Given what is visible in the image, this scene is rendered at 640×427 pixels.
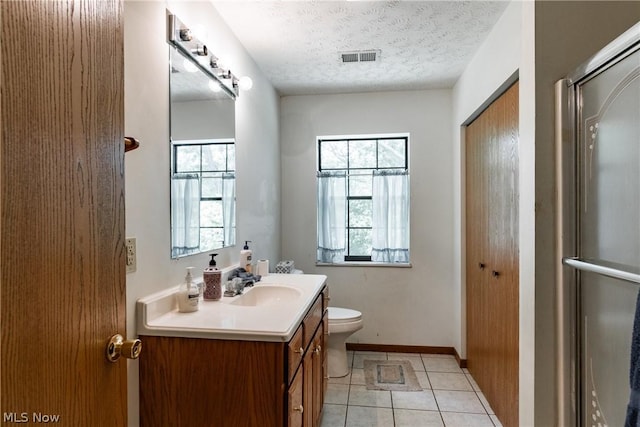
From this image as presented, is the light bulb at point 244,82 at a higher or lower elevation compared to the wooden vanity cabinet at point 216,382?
higher

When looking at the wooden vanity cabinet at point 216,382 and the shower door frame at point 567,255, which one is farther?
the shower door frame at point 567,255

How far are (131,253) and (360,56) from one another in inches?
81.2

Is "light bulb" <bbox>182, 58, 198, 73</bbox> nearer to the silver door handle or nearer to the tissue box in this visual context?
the tissue box

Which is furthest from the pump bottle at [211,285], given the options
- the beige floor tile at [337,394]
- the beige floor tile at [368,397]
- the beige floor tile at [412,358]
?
the beige floor tile at [412,358]

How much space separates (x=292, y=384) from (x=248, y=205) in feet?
4.62

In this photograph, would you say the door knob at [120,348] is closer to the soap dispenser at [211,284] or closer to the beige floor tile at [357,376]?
the soap dispenser at [211,284]

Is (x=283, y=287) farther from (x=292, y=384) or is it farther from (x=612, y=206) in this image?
(x=612, y=206)

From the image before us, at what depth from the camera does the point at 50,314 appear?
Result: 583 mm

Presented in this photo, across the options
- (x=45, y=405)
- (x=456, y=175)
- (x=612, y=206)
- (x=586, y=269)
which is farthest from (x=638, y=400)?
(x=456, y=175)

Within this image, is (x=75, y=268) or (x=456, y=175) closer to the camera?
(x=75, y=268)

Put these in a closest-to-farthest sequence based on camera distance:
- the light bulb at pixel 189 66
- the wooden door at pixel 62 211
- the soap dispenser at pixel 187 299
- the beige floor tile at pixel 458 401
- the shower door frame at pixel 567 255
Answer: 1. the wooden door at pixel 62 211
2. the shower door frame at pixel 567 255
3. the soap dispenser at pixel 187 299
4. the light bulb at pixel 189 66
5. the beige floor tile at pixel 458 401

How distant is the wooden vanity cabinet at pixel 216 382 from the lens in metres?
1.16

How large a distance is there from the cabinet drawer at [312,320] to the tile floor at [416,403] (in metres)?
0.79

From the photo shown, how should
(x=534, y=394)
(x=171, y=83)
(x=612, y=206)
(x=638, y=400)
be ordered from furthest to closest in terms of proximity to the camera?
(x=171, y=83) < (x=534, y=394) < (x=612, y=206) < (x=638, y=400)
